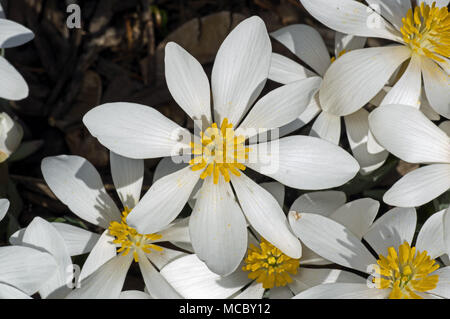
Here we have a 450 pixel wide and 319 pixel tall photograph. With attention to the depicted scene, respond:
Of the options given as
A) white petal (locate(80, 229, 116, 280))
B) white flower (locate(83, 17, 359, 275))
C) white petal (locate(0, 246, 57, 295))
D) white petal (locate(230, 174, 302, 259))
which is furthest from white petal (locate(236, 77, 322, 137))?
white petal (locate(0, 246, 57, 295))

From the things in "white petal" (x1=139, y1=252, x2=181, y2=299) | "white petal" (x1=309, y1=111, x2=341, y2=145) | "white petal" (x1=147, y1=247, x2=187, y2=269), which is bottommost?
"white petal" (x1=139, y1=252, x2=181, y2=299)

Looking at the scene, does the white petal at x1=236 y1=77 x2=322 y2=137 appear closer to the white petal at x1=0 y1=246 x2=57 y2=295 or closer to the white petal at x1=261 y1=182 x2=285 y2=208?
the white petal at x1=261 y1=182 x2=285 y2=208

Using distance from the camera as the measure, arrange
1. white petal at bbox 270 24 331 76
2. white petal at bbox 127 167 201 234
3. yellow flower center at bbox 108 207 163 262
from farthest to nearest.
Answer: white petal at bbox 270 24 331 76
yellow flower center at bbox 108 207 163 262
white petal at bbox 127 167 201 234

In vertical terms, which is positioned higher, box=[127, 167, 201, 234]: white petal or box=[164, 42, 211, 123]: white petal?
box=[164, 42, 211, 123]: white petal

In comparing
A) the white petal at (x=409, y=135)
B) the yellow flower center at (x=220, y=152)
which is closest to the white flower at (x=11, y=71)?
the yellow flower center at (x=220, y=152)

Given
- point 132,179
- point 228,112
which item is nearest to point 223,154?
point 228,112

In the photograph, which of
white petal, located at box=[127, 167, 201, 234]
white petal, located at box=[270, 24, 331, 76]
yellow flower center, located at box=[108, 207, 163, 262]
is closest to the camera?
white petal, located at box=[127, 167, 201, 234]
